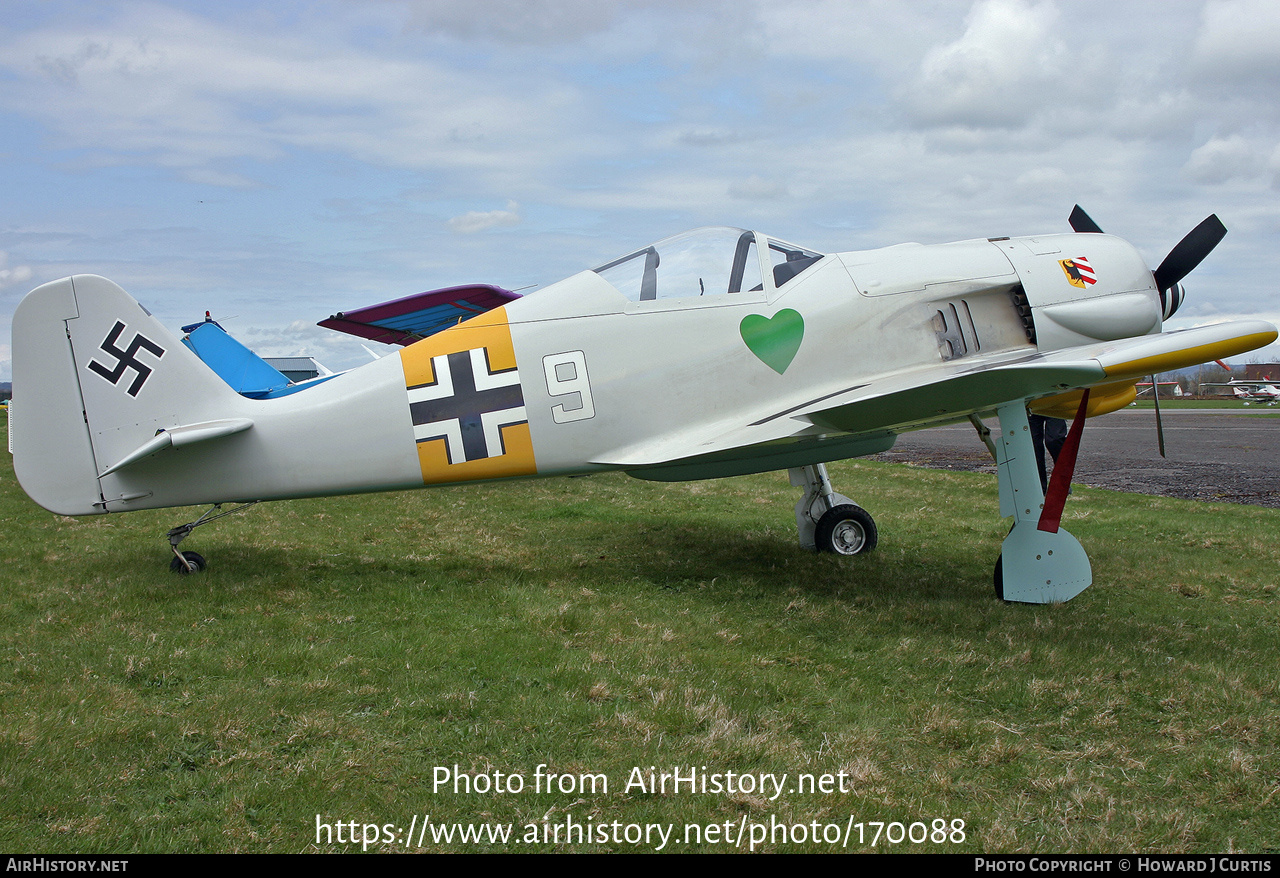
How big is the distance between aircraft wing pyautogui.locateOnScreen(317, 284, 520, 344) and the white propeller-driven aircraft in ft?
26.8

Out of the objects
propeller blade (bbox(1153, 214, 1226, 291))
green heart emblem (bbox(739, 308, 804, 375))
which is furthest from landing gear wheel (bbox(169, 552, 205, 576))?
propeller blade (bbox(1153, 214, 1226, 291))

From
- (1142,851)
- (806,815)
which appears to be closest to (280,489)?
(806,815)

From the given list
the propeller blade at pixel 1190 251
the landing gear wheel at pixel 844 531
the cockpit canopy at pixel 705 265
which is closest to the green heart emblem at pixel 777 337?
the cockpit canopy at pixel 705 265

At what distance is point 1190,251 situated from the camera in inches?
233

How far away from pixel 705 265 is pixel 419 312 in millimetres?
9810

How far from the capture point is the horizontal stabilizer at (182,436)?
5.22 meters

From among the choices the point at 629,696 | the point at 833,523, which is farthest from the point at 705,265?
the point at 629,696

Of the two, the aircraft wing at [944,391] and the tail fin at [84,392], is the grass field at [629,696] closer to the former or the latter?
the tail fin at [84,392]

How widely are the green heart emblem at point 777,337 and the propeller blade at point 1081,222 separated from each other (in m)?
3.07

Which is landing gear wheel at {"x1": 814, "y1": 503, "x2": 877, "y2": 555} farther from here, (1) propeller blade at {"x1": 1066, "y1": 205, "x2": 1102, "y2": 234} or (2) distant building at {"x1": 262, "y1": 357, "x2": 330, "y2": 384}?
(2) distant building at {"x1": 262, "y1": 357, "x2": 330, "y2": 384}

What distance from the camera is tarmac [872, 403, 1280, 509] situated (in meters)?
11.0

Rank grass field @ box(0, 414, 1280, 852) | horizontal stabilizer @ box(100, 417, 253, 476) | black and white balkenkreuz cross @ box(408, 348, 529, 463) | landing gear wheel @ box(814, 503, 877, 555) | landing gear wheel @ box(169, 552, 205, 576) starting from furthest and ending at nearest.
Answer: landing gear wheel @ box(814, 503, 877, 555) < landing gear wheel @ box(169, 552, 205, 576) < black and white balkenkreuz cross @ box(408, 348, 529, 463) < horizontal stabilizer @ box(100, 417, 253, 476) < grass field @ box(0, 414, 1280, 852)

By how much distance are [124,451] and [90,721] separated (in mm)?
2746

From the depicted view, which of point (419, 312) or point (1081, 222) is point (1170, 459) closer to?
point (1081, 222)
